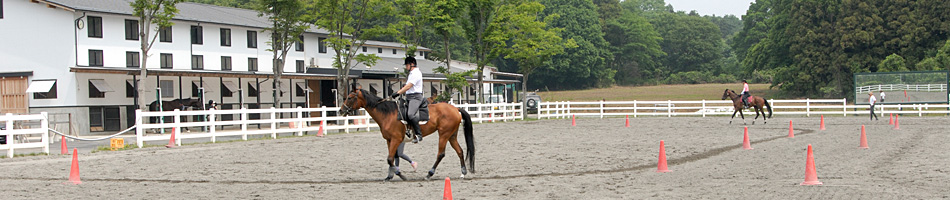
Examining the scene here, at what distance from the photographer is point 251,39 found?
4288 cm

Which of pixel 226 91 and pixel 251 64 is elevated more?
pixel 251 64

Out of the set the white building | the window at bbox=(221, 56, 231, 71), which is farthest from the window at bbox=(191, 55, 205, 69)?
the window at bbox=(221, 56, 231, 71)

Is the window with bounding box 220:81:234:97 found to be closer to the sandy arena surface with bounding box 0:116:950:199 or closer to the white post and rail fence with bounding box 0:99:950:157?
the white post and rail fence with bounding box 0:99:950:157

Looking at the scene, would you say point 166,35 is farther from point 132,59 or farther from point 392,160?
point 392,160

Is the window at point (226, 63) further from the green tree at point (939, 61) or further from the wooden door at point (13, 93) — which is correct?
the green tree at point (939, 61)

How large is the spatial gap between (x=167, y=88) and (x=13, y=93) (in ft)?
21.2

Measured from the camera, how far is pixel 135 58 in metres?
37.1

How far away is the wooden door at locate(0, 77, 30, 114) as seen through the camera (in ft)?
105

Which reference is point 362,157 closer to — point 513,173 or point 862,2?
point 513,173

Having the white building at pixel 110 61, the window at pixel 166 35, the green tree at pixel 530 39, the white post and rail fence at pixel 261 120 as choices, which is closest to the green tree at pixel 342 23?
the white building at pixel 110 61

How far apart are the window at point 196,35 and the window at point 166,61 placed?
5.17 ft

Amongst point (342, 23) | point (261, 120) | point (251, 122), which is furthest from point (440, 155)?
point (342, 23)

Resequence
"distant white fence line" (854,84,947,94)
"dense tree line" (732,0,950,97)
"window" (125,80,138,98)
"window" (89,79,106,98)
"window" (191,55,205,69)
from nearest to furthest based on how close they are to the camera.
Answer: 1. "window" (89,79,106,98)
2. "window" (125,80,138,98)
3. "distant white fence line" (854,84,947,94)
4. "window" (191,55,205,69)
5. "dense tree line" (732,0,950,97)

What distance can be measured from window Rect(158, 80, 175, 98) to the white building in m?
0.05
